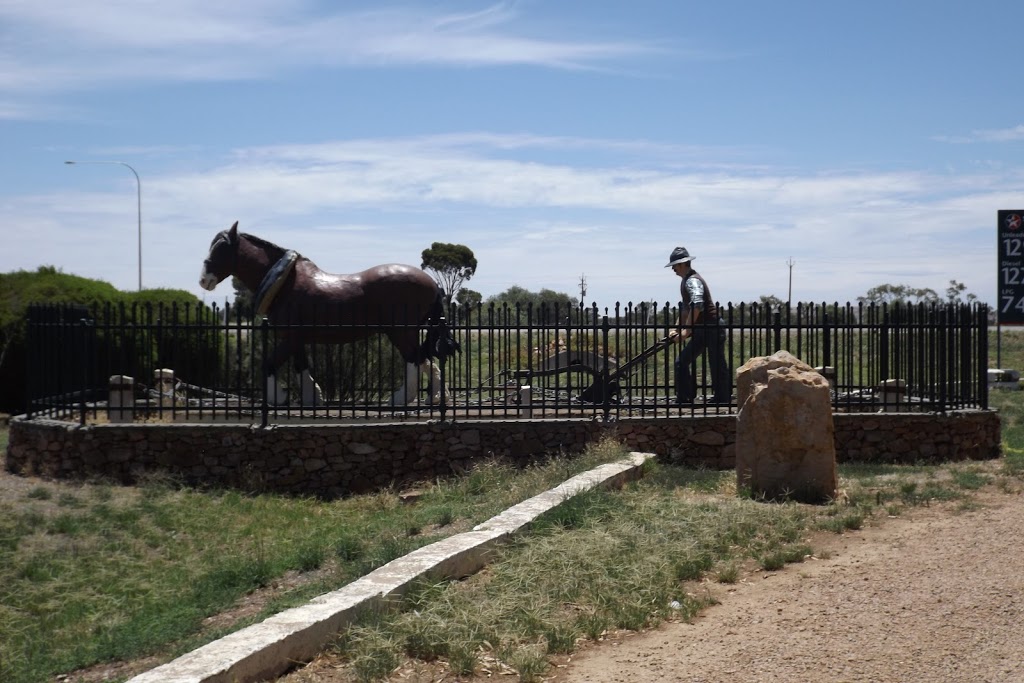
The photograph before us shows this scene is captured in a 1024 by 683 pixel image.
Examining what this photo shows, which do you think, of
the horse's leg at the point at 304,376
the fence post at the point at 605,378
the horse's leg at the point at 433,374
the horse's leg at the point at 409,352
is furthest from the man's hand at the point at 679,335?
the horse's leg at the point at 304,376

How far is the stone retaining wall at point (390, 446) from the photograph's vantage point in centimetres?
1300

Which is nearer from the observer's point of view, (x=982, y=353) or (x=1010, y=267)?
(x=982, y=353)

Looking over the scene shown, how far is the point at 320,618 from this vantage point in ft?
19.5

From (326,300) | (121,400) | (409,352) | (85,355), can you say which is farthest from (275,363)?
(85,355)

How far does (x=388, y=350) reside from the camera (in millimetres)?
19375

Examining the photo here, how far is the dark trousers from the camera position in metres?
13.7

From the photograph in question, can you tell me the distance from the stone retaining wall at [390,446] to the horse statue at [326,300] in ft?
3.74

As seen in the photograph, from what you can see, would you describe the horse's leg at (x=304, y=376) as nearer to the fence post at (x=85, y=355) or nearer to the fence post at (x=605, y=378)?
the fence post at (x=85, y=355)

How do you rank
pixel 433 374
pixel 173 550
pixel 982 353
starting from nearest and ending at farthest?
pixel 173 550, pixel 982 353, pixel 433 374

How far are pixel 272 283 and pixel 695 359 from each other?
568 centimetres

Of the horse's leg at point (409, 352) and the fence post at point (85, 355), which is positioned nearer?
the fence post at point (85, 355)

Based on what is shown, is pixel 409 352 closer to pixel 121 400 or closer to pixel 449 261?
pixel 121 400

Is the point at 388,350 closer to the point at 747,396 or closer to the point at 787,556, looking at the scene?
the point at 747,396

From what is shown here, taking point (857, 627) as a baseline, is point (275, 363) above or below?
above
